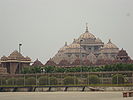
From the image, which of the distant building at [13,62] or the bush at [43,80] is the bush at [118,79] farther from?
the distant building at [13,62]

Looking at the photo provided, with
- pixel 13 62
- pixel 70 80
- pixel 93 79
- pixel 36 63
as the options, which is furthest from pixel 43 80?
pixel 36 63

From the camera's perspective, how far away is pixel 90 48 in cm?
12731

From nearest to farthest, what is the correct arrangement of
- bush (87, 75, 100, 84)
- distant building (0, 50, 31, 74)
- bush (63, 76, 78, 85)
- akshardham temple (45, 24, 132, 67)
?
bush (87, 75, 100, 84)
bush (63, 76, 78, 85)
distant building (0, 50, 31, 74)
akshardham temple (45, 24, 132, 67)

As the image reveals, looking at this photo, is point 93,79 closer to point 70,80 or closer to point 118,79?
point 70,80

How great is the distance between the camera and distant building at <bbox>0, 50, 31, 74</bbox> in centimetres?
9131

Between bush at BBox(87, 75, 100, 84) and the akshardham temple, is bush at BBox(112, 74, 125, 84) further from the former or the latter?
the akshardham temple

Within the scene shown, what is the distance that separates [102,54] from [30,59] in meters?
25.5

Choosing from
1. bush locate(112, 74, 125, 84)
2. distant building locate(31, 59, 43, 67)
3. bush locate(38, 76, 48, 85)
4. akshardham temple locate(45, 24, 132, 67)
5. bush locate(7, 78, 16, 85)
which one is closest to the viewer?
bush locate(112, 74, 125, 84)

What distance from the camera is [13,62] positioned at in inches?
3612

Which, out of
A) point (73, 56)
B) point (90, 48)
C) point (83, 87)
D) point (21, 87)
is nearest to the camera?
point (83, 87)

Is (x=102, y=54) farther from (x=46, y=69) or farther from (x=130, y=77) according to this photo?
(x=130, y=77)

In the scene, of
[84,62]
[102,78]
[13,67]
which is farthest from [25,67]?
[102,78]

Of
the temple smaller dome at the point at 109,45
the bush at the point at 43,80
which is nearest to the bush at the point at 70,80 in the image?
the bush at the point at 43,80

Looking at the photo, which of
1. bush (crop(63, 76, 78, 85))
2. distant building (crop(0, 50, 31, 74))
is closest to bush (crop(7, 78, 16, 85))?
bush (crop(63, 76, 78, 85))
